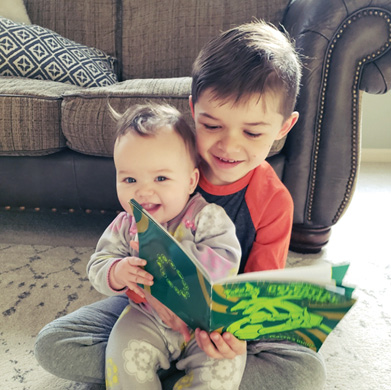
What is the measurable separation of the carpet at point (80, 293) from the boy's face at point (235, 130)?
526mm

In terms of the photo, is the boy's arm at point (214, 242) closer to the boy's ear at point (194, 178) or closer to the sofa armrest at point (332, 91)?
the boy's ear at point (194, 178)

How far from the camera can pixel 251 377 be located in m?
0.72

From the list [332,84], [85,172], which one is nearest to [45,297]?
[85,172]

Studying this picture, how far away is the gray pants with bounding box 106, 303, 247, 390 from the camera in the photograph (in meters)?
0.68

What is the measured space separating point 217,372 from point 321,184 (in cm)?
79

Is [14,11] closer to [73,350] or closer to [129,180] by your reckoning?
[129,180]

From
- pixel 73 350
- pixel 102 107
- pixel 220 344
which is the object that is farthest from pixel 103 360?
pixel 102 107

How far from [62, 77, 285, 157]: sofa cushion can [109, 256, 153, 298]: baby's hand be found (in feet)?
1.99

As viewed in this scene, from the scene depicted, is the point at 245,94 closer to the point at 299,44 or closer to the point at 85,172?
the point at 299,44

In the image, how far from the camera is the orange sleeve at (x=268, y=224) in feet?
2.63

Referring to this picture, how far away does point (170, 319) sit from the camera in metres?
0.73

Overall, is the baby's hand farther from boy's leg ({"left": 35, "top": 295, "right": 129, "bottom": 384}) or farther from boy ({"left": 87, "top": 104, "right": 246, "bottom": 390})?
boy's leg ({"left": 35, "top": 295, "right": 129, "bottom": 384})

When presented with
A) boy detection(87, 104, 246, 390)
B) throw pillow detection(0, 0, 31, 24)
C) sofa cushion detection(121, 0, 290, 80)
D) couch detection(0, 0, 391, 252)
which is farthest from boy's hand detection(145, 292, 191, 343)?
throw pillow detection(0, 0, 31, 24)

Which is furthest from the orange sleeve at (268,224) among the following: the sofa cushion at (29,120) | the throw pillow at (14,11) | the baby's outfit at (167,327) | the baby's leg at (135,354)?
the throw pillow at (14,11)
